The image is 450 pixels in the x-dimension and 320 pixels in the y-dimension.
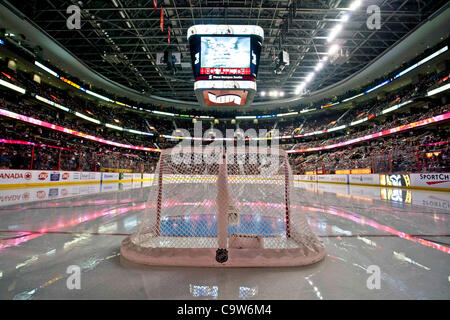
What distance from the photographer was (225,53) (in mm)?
8664

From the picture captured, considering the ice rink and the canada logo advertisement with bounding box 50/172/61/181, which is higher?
the canada logo advertisement with bounding box 50/172/61/181

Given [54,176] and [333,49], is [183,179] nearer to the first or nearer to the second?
[54,176]

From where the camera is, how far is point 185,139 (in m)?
33.7

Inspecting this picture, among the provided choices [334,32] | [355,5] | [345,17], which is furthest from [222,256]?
[334,32]

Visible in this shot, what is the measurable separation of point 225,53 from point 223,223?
8596mm

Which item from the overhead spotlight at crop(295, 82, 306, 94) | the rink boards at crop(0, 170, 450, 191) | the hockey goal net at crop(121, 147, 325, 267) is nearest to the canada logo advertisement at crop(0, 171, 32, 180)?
the rink boards at crop(0, 170, 450, 191)

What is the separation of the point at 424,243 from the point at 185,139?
108ft

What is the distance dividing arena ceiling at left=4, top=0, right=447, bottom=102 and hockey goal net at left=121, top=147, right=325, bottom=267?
8575mm

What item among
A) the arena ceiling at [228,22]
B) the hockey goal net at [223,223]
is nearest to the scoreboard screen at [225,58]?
the arena ceiling at [228,22]

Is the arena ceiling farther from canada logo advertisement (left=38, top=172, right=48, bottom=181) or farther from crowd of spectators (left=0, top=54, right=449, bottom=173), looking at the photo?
canada logo advertisement (left=38, top=172, right=48, bottom=181)

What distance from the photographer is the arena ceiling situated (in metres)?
11.7

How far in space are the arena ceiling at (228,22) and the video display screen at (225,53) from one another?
6.59 feet
